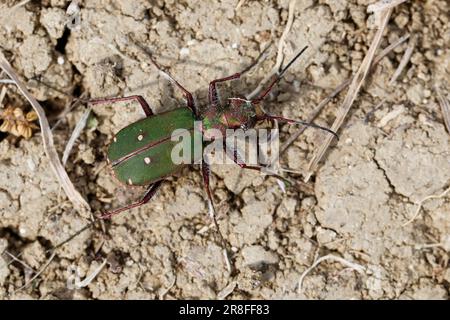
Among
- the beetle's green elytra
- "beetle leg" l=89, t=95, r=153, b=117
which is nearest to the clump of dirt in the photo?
"beetle leg" l=89, t=95, r=153, b=117

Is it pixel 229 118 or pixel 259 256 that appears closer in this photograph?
pixel 229 118

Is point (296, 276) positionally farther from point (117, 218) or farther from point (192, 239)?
point (117, 218)

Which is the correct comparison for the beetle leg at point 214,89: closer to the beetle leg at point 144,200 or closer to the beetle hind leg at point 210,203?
the beetle hind leg at point 210,203

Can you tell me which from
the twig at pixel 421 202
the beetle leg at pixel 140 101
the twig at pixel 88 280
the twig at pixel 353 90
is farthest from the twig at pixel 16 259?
the twig at pixel 421 202

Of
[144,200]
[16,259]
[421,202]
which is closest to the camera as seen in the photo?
[144,200]

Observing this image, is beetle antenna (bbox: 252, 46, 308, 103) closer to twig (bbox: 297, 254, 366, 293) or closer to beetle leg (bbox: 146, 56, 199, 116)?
beetle leg (bbox: 146, 56, 199, 116)

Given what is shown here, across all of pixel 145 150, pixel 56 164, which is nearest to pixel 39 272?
pixel 56 164

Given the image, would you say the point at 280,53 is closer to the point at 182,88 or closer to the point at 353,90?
the point at 353,90

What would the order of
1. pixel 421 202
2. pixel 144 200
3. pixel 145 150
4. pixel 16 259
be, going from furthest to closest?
1. pixel 421 202
2. pixel 16 259
3. pixel 144 200
4. pixel 145 150
